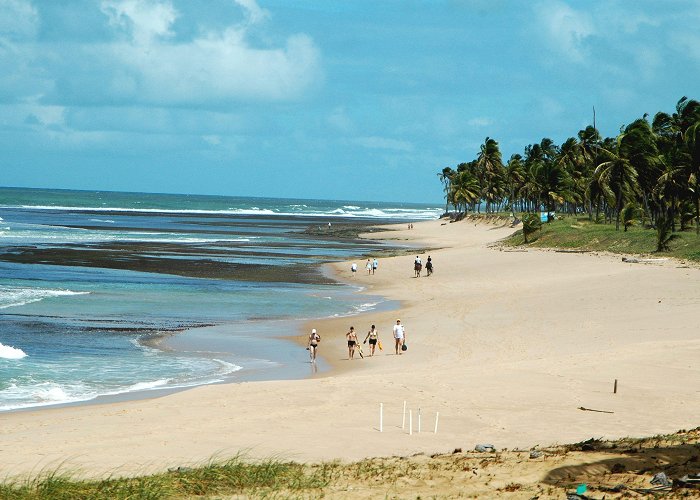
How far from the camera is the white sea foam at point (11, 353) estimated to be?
83.4 ft

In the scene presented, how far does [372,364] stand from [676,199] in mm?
45698

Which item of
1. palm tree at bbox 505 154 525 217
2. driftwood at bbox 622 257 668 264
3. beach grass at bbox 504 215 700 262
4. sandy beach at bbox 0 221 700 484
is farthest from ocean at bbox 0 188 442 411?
palm tree at bbox 505 154 525 217

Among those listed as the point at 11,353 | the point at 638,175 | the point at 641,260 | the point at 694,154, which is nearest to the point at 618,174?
the point at 638,175

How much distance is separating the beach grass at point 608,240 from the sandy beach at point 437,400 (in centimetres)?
1335

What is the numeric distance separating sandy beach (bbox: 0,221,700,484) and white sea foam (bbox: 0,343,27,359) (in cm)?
677

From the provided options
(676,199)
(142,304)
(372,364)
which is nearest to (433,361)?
(372,364)

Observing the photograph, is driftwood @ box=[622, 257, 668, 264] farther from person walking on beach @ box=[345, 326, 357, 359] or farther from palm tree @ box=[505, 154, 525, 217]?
palm tree @ box=[505, 154, 525, 217]

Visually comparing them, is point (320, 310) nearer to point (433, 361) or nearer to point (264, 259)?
point (433, 361)

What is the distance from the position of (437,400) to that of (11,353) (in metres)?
13.8

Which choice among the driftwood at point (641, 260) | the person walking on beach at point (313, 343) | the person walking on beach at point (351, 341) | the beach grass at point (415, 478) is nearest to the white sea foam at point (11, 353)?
the person walking on beach at point (313, 343)

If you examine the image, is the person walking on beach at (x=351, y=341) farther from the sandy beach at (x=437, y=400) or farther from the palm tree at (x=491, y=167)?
the palm tree at (x=491, y=167)

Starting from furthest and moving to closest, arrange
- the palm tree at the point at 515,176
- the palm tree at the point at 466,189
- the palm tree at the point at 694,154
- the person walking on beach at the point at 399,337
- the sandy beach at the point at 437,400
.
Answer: the palm tree at the point at 466,189 < the palm tree at the point at 515,176 < the palm tree at the point at 694,154 < the person walking on beach at the point at 399,337 < the sandy beach at the point at 437,400

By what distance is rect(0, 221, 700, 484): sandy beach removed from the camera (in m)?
15.2

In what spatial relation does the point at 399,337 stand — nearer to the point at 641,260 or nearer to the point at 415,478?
the point at 415,478
